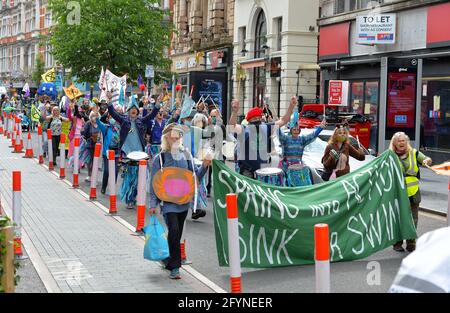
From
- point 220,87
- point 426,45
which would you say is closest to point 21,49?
point 220,87

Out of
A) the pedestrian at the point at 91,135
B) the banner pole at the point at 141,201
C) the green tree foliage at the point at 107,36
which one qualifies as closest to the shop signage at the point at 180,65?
the green tree foliage at the point at 107,36

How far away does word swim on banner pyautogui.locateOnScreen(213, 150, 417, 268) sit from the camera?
8.33 meters

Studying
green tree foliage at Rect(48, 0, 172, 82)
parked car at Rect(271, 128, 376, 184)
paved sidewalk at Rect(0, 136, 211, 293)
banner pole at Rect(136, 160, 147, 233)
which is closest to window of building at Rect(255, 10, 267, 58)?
green tree foliage at Rect(48, 0, 172, 82)

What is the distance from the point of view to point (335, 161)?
39.7 ft

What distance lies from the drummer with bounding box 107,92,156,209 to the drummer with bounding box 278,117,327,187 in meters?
2.92

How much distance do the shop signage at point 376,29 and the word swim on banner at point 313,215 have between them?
18.2 m

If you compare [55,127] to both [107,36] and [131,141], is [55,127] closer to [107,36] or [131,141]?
[131,141]

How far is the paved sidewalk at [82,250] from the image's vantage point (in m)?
7.70

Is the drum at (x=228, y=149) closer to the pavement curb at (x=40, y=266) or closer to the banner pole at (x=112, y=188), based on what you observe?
the banner pole at (x=112, y=188)

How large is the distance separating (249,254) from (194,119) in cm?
691

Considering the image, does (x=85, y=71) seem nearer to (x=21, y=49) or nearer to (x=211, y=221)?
(x=211, y=221)

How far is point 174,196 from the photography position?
26.8ft

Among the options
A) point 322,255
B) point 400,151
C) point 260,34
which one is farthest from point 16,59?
point 322,255

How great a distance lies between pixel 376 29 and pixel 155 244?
20.8 metres
